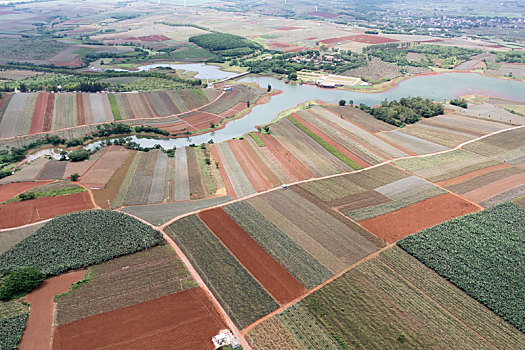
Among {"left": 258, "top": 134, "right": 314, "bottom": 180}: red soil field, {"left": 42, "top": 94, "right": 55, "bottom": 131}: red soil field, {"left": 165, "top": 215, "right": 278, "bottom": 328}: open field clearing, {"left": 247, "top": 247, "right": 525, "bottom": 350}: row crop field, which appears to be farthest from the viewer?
{"left": 42, "top": 94, "right": 55, "bottom": 131}: red soil field

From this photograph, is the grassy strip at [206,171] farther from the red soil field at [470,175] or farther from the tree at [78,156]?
the red soil field at [470,175]

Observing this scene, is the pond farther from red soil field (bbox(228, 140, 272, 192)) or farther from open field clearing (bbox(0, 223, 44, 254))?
open field clearing (bbox(0, 223, 44, 254))

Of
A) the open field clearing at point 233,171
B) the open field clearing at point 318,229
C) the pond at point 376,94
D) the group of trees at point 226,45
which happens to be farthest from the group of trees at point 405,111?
the group of trees at point 226,45

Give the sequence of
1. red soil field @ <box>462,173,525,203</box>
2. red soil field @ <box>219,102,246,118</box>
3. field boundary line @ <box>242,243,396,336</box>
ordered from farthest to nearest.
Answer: red soil field @ <box>219,102,246,118</box>, red soil field @ <box>462,173,525,203</box>, field boundary line @ <box>242,243,396,336</box>

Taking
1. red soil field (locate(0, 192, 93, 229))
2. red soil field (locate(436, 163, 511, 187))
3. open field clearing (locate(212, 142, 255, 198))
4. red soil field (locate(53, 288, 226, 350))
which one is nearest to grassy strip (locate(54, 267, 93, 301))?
red soil field (locate(53, 288, 226, 350))

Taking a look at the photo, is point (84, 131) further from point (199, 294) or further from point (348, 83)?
point (348, 83)

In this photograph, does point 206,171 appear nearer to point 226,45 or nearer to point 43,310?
point 43,310

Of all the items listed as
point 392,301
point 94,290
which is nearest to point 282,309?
point 392,301
